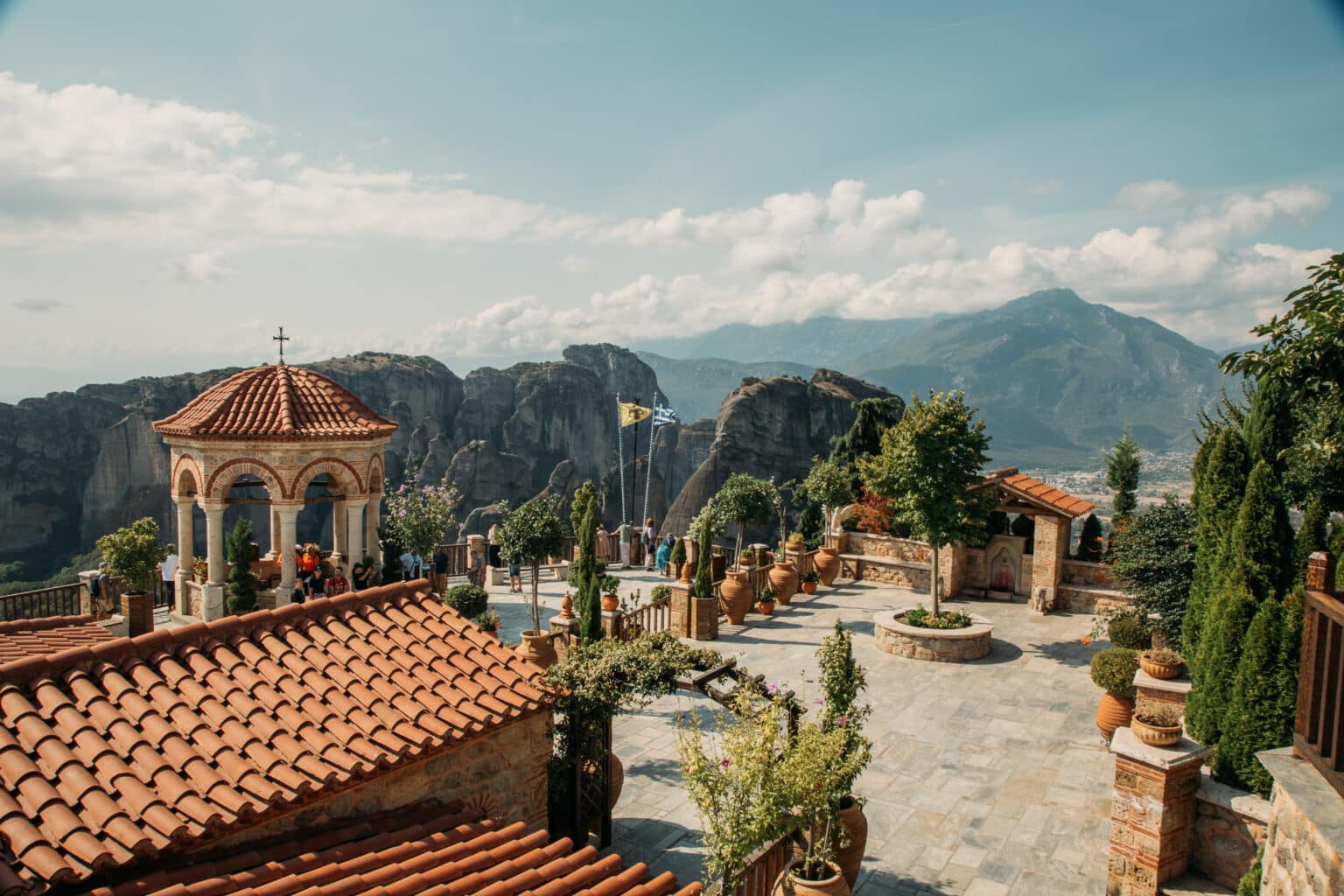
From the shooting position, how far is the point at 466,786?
22.4ft

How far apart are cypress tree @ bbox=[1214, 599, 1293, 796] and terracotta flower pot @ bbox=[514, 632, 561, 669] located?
343 inches

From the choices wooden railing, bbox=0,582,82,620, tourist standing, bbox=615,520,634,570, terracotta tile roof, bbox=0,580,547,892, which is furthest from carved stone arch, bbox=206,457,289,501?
tourist standing, bbox=615,520,634,570

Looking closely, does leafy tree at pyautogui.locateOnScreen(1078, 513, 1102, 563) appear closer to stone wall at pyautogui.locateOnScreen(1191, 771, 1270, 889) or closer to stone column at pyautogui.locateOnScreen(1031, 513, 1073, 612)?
stone column at pyautogui.locateOnScreen(1031, 513, 1073, 612)

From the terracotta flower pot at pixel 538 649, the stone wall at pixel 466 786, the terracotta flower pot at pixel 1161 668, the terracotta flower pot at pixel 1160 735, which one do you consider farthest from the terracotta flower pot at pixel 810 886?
the terracotta flower pot at pixel 538 649

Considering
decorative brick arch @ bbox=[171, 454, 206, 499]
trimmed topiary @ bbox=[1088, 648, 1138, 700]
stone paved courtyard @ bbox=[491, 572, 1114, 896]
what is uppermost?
decorative brick arch @ bbox=[171, 454, 206, 499]

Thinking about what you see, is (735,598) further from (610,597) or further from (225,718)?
(225,718)

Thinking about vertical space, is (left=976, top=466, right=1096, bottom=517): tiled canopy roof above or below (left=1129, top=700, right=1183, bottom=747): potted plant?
above

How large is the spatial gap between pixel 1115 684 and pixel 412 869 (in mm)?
9572

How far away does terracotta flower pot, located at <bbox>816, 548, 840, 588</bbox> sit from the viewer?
22047 mm

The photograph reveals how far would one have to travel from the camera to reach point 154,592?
18.4 metres

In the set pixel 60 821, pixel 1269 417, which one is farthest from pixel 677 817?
pixel 1269 417

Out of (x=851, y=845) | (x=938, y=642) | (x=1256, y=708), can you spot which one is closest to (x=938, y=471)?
(x=938, y=642)

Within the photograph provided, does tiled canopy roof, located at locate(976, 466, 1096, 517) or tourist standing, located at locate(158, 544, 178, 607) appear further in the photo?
tiled canopy roof, located at locate(976, 466, 1096, 517)

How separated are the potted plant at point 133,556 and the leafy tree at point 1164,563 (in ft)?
55.5
